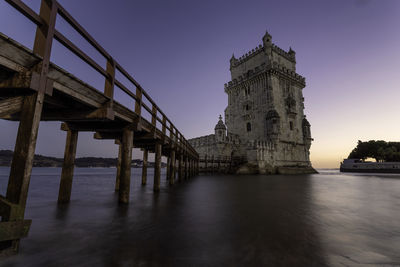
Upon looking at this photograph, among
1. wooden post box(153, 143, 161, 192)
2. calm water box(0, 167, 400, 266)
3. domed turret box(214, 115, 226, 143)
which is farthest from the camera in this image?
domed turret box(214, 115, 226, 143)

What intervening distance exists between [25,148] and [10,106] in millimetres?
754

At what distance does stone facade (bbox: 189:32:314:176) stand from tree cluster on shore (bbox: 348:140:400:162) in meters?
37.3

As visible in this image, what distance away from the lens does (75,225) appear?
13.1 feet

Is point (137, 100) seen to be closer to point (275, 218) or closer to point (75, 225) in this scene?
point (75, 225)

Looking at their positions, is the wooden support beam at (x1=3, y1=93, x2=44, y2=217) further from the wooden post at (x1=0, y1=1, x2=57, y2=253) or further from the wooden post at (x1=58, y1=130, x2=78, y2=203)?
the wooden post at (x1=58, y1=130, x2=78, y2=203)

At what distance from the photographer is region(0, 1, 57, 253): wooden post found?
7.64 feet

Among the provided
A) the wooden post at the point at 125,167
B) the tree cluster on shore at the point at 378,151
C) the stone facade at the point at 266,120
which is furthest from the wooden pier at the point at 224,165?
the tree cluster on shore at the point at 378,151

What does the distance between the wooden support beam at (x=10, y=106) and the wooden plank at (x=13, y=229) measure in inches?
63.0

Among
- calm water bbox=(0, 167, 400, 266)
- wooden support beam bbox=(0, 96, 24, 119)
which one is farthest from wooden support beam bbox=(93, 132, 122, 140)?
wooden support beam bbox=(0, 96, 24, 119)

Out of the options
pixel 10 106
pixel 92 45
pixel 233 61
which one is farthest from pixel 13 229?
pixel 233 61

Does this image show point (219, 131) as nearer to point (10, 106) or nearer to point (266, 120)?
point (266, 120)

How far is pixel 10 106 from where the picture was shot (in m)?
2.76

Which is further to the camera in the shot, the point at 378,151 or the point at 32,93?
the point at 378,151

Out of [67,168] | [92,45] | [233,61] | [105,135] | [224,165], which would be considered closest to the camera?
[92,45]
